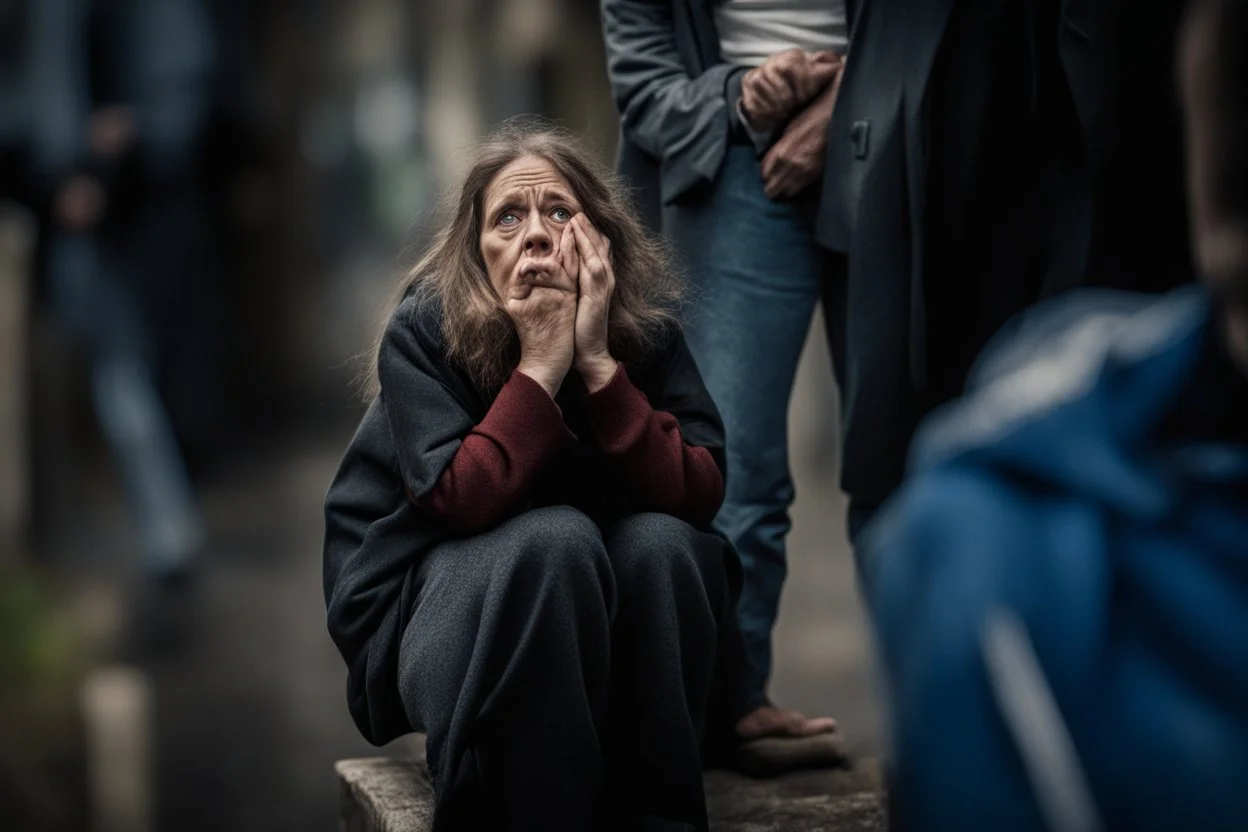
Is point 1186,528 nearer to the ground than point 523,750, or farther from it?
farther from it

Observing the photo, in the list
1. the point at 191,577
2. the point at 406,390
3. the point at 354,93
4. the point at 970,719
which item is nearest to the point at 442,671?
the point at 406,390

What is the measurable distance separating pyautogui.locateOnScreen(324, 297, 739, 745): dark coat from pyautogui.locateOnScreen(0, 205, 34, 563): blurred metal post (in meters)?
6.46

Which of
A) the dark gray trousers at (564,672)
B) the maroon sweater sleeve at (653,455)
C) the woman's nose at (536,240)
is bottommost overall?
the dark gray trousers at (564,672)

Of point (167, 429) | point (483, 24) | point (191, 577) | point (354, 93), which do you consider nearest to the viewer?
point (191, 577)

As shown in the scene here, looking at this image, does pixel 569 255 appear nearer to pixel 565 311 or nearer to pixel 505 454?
pixel 565 311

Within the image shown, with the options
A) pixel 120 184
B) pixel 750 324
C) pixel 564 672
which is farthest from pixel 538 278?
pixel 120 184

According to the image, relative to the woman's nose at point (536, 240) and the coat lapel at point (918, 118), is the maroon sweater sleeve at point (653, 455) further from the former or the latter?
the coat lapel at point (918, 118)

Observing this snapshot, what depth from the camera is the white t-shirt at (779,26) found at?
324cm

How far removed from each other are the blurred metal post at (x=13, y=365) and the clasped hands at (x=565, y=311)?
6688mm

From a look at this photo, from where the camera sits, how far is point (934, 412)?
314 cm

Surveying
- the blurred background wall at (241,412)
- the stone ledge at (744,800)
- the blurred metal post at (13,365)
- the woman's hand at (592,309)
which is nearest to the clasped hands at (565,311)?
the woman's hand at (592,309)

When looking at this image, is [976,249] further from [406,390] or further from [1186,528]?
[1186,528]

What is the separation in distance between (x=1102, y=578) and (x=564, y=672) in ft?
4.19

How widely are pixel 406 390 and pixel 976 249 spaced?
1.02 meters
